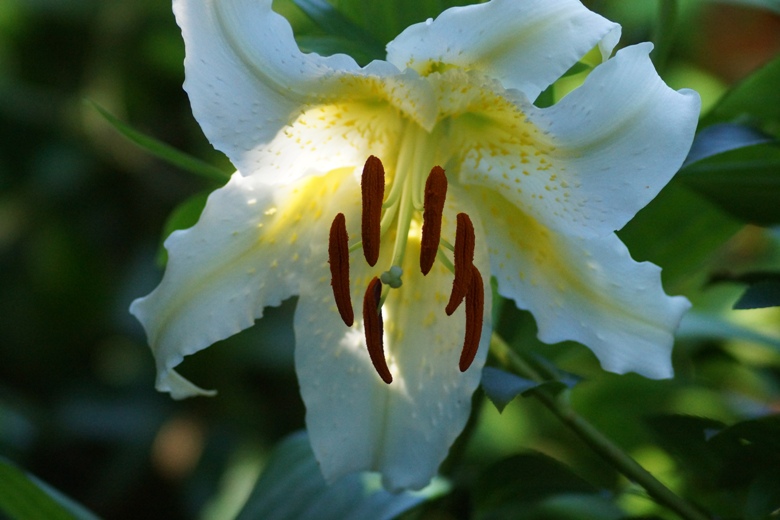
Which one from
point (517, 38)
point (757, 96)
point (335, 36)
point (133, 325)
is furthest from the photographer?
point (133, 325)

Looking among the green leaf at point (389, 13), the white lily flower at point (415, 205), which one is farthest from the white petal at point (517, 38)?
the green leaf at point (389, 13)

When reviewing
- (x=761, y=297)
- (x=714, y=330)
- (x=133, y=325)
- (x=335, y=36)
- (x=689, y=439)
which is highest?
(x=335, y=36)

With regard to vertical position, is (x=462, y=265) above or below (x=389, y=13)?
below

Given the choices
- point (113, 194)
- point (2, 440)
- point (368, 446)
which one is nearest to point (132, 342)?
point (113, 194)

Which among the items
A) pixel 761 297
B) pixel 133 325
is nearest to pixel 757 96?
pixel 761 297

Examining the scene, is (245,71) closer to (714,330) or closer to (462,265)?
(462,265)
